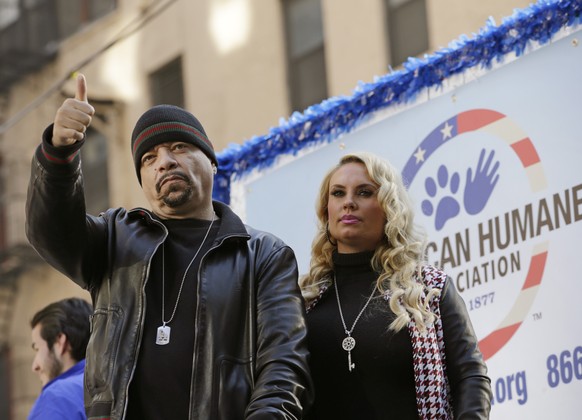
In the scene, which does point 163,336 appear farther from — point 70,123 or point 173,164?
point 70,123

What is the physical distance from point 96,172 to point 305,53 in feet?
17.6

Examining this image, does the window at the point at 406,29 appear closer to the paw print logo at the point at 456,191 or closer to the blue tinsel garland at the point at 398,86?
the blue tinsel garland at the point at 398,86

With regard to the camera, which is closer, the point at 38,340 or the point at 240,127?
the point at 38,340

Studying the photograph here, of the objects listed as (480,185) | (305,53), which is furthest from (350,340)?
(305,53)

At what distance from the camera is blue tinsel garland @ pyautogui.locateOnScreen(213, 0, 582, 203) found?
207 inches

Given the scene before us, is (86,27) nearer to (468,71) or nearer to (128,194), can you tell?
(128,194)

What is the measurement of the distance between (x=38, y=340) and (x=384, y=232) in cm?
209

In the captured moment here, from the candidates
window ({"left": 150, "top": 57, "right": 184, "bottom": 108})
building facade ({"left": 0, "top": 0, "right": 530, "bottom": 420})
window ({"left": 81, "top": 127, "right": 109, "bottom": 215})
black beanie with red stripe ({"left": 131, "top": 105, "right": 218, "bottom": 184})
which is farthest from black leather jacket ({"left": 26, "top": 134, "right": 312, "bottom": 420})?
window ({"left": 81, "top": 127, "right": 109, "bottom": 215})

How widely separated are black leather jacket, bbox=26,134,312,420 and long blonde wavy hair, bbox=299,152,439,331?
1.61ft

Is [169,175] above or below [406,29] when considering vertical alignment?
below

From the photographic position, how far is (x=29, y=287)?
2017 centimetres

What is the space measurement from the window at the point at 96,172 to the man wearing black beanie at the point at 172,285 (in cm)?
1470

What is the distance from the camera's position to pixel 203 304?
13.2ft

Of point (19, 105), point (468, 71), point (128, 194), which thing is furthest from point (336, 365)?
point (19, 105)
